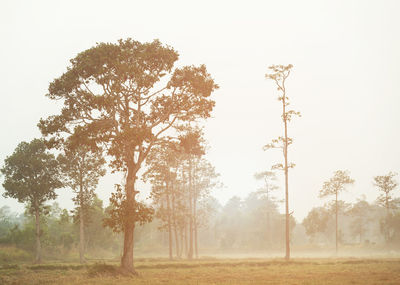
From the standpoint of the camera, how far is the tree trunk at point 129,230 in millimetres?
23562

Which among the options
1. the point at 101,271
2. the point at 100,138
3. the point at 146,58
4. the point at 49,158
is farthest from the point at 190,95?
the point at 49,158

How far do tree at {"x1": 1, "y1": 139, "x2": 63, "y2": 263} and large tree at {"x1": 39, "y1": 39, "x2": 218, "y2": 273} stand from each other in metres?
21.6

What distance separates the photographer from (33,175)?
4512 cm

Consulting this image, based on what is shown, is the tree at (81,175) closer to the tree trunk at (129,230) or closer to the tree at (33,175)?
the tree at (33,175)

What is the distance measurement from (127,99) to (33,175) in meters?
26.7

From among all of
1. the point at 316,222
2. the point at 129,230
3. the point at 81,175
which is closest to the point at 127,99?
the point at 129,230

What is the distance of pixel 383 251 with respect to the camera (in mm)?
66000

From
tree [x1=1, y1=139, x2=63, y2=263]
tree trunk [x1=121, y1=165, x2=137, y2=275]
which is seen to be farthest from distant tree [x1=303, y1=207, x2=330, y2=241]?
tree trunk [x1=121, y1=165, x2=137, y2=275]

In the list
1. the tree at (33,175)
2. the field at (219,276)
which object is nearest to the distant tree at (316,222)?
the field at (219,276)

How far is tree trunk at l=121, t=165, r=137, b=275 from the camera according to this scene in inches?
928

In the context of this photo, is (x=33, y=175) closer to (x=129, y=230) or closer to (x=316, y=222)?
(x=129, y=230)

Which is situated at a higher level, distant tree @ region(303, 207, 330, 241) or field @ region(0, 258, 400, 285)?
field @ region(0, 258, 400, 285)

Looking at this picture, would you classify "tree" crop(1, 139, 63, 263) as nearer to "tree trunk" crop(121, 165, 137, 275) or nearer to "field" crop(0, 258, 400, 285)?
"field" crop(0, 258, 400, 285)

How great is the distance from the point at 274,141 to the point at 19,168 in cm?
3284
